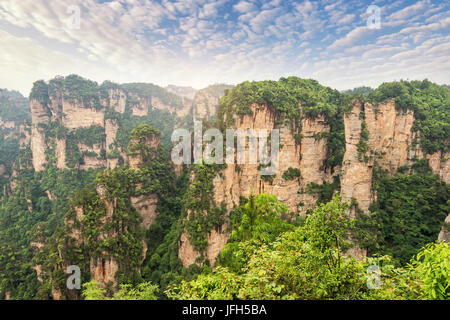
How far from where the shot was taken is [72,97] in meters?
51.7

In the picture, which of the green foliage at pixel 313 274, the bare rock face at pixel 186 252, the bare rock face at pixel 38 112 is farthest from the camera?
the bare rock face at pixel 38 112

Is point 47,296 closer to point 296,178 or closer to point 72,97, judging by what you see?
point 296,178

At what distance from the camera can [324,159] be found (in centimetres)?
2881

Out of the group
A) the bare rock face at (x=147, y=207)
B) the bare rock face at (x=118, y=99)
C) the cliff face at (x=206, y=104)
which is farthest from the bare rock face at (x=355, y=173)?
the bare rock face at (x=118, y=99)

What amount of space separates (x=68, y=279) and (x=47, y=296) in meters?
1.83

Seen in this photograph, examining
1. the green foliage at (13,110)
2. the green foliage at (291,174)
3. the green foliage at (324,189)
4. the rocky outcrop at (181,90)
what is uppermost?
the rocky outcrop at (181,90)

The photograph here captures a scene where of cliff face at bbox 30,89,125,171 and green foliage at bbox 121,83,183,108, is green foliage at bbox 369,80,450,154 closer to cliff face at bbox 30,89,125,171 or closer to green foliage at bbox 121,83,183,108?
cliff face at bbox 30,89,125,171

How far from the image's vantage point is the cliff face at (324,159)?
23.3 m

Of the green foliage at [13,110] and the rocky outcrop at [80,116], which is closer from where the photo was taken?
the rocky outcrop at [80,116]

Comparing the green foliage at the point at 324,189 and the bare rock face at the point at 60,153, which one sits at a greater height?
the bare rock face at the point at 60,153

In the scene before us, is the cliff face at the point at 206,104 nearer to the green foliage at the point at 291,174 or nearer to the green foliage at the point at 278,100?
the green foliage at the point at 278,100

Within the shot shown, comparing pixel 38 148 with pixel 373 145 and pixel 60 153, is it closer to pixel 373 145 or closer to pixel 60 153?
pixel 60 153

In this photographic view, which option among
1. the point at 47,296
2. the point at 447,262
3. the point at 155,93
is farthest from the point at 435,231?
the point at 155,93

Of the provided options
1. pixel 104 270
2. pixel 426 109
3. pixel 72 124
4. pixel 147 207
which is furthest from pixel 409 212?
pixel 72 124
